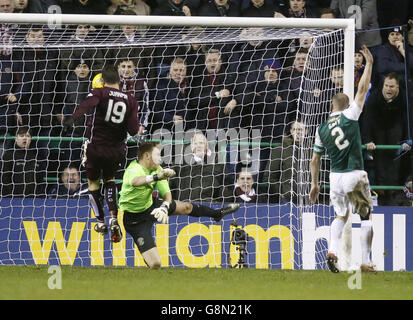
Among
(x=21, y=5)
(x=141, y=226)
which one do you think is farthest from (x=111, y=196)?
(x=21, y=5)

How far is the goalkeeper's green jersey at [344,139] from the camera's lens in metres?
10.0

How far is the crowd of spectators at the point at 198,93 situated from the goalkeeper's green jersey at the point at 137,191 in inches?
55.9

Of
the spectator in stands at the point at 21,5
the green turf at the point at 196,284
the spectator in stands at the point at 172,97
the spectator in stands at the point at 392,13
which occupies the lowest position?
the green turf at the point at 196,284

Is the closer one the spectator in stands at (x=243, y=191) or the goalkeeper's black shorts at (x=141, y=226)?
the goalkeeper's black shorts at (x=141, y=226)

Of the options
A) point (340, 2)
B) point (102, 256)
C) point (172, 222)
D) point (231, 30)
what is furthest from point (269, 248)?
point (340, 2)

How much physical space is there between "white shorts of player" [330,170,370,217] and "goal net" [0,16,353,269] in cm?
152

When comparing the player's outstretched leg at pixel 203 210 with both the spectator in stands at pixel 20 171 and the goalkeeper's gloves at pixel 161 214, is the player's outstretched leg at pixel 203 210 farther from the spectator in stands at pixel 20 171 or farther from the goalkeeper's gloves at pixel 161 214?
the spectator in stands at pixel 20 171

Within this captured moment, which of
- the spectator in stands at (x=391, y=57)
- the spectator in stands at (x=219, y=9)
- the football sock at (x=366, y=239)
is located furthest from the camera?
the spectator in stands at (x=219, y=9)

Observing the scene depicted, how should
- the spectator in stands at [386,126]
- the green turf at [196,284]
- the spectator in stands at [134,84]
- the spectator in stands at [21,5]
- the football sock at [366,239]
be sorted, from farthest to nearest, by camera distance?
1. the spectator in stands at [21,5]
2. the spectator in stands at [386,126]
3. the spectator in stands at [134,84]
4. the football sock at [366,239]
5. the green turf at [196,284]

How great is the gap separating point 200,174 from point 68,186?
1.75 metres

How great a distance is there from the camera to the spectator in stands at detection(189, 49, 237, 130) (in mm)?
12727

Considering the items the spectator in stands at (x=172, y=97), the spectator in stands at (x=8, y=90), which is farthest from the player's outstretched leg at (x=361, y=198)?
the spectator in stands at (x=8, y=90)

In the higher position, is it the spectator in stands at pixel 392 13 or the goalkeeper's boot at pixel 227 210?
the spectator in stands at pixel 392 13

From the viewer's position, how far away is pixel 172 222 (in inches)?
480
